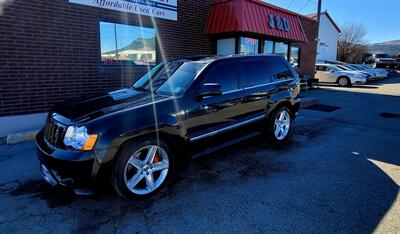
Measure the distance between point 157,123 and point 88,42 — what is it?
4.68 meters

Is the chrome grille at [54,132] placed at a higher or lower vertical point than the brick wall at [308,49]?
lower

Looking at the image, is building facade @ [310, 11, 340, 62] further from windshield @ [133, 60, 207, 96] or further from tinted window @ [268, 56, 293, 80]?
windshield @ [133, 60, 207, 96]

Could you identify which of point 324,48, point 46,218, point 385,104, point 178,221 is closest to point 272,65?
point 178,221

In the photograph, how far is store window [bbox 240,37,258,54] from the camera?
Answer: 379 inches

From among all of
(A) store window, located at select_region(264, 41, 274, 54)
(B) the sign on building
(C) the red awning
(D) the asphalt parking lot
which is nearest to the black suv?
(D) the asphalt parking lot

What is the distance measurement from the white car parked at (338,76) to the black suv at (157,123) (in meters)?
14.6

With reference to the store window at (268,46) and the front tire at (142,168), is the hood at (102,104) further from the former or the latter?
the store window at (268,46)

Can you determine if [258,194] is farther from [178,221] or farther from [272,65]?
[272,65]

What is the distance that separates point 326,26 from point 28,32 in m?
29.9

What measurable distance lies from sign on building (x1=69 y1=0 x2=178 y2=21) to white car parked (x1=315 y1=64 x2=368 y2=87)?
1356cm

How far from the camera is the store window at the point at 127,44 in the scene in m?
6.99

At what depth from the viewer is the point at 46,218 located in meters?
2.84

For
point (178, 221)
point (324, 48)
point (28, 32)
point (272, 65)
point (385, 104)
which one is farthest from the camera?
point (324, 48)

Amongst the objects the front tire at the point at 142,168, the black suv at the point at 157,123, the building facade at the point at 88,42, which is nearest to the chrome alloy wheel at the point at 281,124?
the black suv at the point at 157,123
